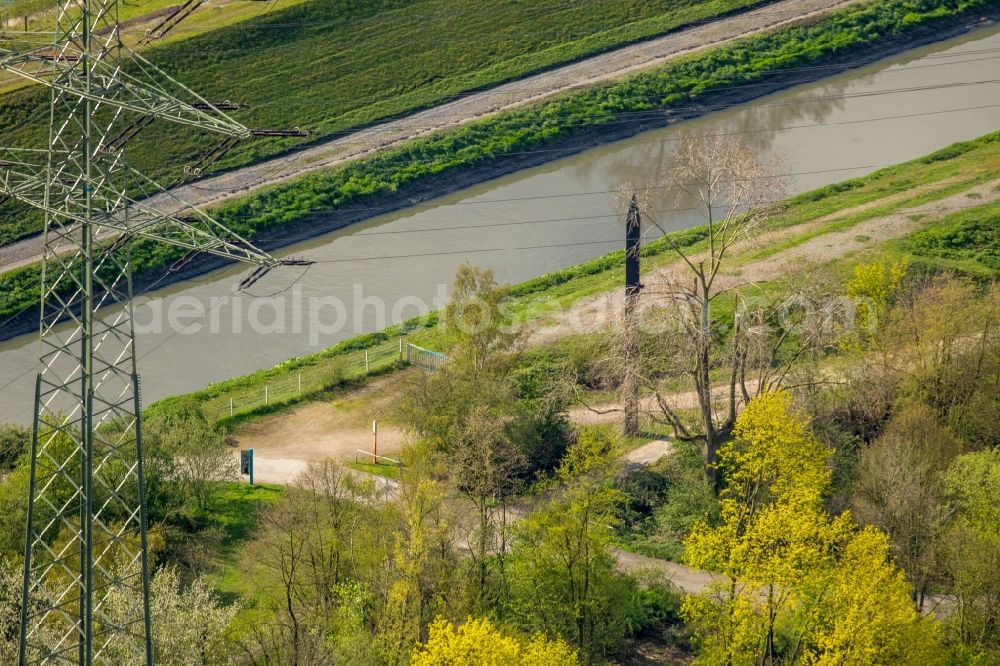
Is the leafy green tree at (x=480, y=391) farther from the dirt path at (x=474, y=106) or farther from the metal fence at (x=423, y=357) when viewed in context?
the dirt path at (x=474, y=106)

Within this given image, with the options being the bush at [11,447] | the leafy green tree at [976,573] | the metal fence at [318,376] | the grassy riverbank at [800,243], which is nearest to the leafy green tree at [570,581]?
the leafy green tree at [976,573]

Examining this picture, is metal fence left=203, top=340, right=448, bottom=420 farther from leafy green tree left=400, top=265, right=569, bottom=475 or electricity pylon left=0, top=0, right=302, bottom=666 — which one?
electricity pylon left=0, top=0, right=302, bottom=666

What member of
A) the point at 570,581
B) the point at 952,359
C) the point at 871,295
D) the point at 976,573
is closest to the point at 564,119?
the point at 871,295

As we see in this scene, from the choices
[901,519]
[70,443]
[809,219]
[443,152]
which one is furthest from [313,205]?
Result: [901,519]

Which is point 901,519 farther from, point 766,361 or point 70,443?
point 70,443

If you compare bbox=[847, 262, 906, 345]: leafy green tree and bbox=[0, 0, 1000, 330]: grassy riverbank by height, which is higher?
bbox=[0, 0, 1000, 330]: grassy riverbank

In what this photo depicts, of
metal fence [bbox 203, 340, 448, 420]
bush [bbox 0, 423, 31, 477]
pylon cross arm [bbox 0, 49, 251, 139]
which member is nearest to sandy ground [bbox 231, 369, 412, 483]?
metal fence [bbox 203, 340, 448, 420]

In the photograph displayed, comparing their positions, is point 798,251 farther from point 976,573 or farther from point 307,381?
point 976,573
